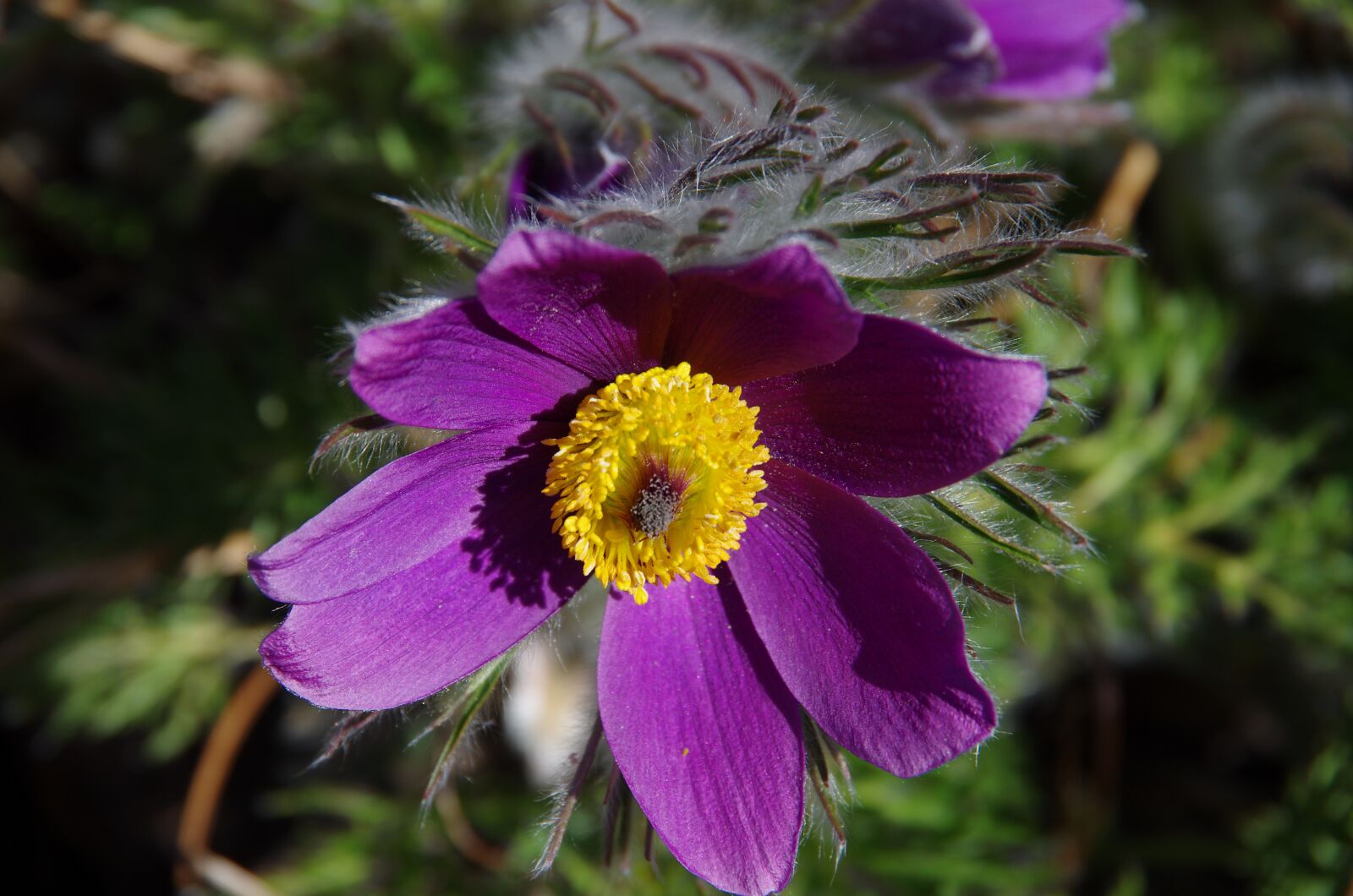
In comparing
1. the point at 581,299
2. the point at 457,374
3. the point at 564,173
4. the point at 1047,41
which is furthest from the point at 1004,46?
the point at 457,374

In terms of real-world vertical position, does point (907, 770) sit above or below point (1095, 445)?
above

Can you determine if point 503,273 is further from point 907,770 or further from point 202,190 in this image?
point 202,190

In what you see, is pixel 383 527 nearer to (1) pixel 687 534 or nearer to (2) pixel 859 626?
(1) pixel 687 534

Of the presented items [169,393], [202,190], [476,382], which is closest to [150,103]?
[202,190]

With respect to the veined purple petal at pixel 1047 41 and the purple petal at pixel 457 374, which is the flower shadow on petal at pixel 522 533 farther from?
the veined purple petal at pixel 1047 41

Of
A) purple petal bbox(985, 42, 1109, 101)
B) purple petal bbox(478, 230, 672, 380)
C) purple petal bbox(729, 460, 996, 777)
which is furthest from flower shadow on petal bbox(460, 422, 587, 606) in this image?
purple petal bbox(985, 42, 1109, 101)

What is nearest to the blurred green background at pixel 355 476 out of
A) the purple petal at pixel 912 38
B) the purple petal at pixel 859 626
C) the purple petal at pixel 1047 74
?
the purple petal at pixel 1047 74

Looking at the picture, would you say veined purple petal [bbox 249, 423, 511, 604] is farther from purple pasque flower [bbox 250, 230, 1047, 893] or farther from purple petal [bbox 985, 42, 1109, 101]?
purple petal [bbox 985, 42, 1109, 101]

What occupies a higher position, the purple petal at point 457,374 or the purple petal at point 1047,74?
the purple petal at point 457,374
